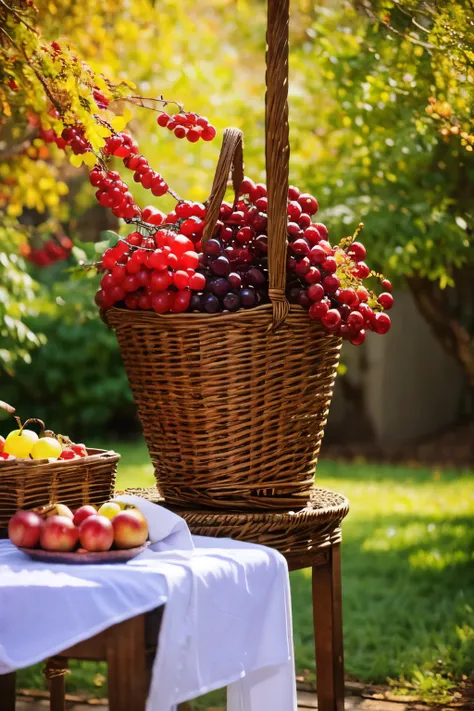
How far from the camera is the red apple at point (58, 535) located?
189 centimetres

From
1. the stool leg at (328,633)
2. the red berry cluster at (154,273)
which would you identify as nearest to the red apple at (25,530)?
the red berry cluster at (154,273)

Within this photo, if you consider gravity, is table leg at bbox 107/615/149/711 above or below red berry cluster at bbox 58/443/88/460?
below

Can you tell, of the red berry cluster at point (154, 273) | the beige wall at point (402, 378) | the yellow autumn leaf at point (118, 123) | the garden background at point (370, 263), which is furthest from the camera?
the beige wall at point (402, 378)

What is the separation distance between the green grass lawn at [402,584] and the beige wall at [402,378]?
6.01ft

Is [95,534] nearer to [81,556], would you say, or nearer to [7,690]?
[81,556]

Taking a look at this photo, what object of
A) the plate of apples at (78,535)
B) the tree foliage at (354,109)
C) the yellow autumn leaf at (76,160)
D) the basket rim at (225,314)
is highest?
the tree foliage at (354,109)

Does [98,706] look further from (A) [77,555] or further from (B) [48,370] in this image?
(B) [48,370]

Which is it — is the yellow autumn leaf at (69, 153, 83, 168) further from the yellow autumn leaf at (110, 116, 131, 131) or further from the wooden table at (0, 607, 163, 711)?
the wooden table at (0, 607, 163, 711)

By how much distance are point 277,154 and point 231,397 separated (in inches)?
21.3

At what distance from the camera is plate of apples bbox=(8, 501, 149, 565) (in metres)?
1.88

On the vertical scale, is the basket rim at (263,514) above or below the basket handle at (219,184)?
below

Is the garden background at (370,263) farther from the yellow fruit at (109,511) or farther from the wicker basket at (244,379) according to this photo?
the yellow fruit at (109,511)

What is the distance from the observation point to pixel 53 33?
4605 millimetres

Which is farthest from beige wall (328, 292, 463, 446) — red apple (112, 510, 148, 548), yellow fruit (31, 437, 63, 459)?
red apple (112, 510, 148, 548)
